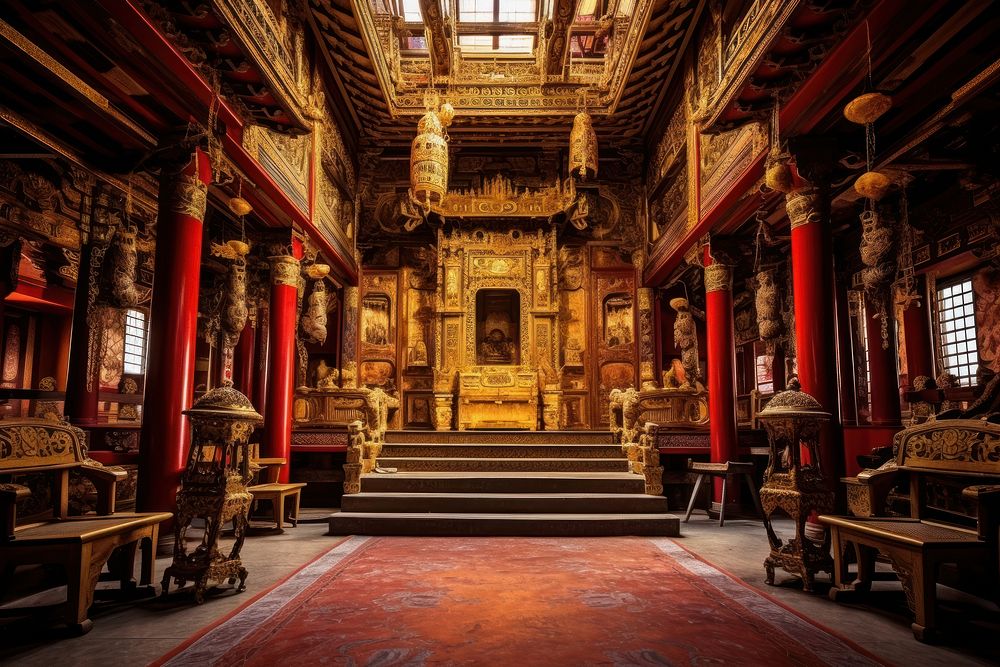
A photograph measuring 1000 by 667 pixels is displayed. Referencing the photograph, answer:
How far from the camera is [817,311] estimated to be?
5.25 meters

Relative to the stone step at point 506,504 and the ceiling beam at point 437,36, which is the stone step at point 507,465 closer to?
the stone step at point 506,504

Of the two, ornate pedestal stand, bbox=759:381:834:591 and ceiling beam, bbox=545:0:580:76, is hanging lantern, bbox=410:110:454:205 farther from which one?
ornate pedestal stand, bbox=759:381:834:591

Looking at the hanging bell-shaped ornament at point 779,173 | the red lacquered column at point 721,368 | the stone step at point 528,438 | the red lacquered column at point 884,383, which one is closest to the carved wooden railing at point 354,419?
the stone step at point 528,438

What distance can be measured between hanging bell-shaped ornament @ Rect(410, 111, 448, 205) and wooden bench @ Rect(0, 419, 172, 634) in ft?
17.4

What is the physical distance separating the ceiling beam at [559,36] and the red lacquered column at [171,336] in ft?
18.5

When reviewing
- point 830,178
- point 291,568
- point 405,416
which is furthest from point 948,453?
point 405,416

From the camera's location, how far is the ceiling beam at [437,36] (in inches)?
338

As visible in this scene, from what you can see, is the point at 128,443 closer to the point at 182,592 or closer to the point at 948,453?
the point at 182,592

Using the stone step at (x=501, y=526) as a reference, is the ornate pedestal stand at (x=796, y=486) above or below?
above

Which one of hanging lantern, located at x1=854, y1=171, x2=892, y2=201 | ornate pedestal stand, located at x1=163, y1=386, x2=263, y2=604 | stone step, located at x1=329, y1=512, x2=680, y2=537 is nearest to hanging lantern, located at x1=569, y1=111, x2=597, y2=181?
hanging lantern, located at x1=854, y1=171, x2=892, y2=201

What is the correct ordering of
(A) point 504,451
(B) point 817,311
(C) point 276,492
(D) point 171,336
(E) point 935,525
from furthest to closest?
(A) point 504,451 < (C) point 276,492 < (B) point 817,311 < (D) point 171,336 < (E) point 935,525

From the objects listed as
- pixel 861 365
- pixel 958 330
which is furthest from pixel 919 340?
pixel 861 365

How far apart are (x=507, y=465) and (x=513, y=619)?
4.00m

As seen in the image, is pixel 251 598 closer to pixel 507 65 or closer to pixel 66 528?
pixel 66 528
